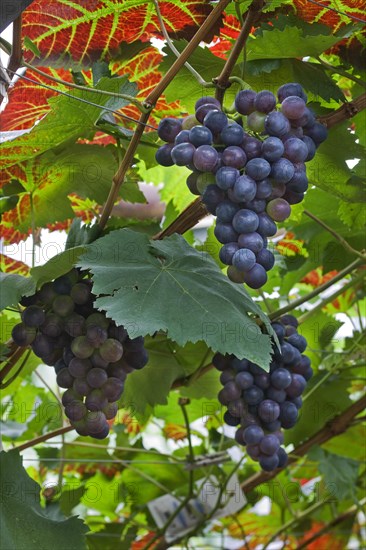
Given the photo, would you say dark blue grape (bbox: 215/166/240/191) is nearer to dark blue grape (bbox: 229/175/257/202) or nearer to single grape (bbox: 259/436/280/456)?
dark blue grape (bbox: 229/175/257/202)

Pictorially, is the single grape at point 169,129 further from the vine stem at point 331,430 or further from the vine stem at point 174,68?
the vine stem at point 331,430

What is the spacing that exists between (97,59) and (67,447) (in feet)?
2.61

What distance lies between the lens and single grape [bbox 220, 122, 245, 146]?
68cm

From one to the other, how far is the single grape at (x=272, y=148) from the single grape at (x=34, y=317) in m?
0.28

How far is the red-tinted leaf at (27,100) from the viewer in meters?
1.02

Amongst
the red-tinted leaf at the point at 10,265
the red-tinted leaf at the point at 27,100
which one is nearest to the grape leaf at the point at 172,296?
the red-tinted leaf at the point at 27,100

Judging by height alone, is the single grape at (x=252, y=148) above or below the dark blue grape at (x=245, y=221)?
above

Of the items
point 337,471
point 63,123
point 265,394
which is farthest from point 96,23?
point 337,471

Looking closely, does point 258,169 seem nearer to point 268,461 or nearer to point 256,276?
point 256,276

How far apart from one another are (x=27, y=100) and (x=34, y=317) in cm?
37

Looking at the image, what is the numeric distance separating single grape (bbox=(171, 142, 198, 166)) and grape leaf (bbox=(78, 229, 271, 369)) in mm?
117

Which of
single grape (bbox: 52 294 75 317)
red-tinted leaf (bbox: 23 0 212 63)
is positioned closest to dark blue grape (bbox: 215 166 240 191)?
single grape (bbox: 52 294 75 317)

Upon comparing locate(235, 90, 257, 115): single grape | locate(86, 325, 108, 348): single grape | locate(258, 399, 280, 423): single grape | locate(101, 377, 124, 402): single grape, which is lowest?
locate(258, 399, 280, 423): single grape

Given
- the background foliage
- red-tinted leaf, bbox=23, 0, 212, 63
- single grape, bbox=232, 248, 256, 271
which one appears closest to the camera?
single grape, bbox=232, 248, 256, 271
